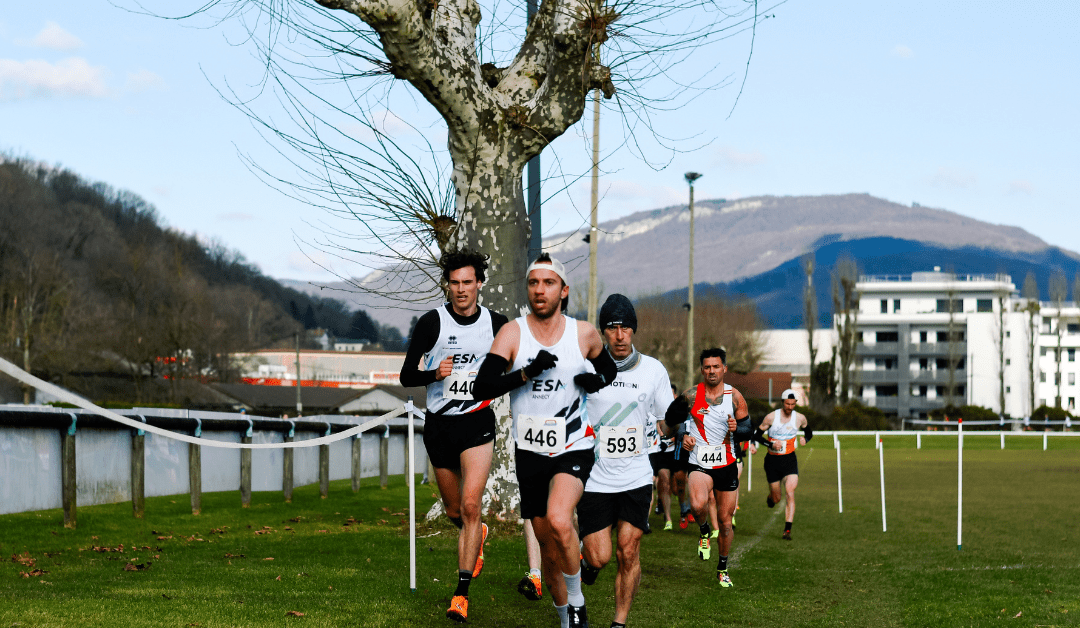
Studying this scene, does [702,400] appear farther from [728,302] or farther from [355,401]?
[728,302]

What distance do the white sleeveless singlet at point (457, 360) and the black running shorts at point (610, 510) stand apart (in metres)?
1.25

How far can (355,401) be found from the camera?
9225 centimetres

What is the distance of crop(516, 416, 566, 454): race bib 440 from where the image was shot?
6.59 meters

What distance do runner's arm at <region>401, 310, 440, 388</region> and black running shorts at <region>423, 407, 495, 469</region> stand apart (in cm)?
33

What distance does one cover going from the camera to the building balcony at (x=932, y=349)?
11231 centimetres

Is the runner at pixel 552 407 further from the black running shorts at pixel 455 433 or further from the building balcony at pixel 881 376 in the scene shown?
the building balcony at pixel 881 376

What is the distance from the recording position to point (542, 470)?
661 centimetres

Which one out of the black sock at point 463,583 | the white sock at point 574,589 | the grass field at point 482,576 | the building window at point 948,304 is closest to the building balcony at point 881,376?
the building window at point 948,304

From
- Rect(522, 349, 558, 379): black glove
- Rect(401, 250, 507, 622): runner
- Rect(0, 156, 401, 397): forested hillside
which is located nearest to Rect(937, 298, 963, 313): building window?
Rect(0, 156, 401, 397): forested hillside

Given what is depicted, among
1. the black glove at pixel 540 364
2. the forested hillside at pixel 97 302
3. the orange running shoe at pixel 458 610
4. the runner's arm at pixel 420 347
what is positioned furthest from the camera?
the forested hillside at pixel 97 302

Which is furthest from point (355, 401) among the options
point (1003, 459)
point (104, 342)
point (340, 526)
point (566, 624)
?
point (566, 624)

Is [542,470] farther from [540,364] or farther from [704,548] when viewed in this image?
[704,548]

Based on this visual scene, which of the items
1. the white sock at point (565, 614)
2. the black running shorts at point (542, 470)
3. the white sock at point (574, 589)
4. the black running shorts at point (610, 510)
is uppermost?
the black running shorts at point (542, 470)

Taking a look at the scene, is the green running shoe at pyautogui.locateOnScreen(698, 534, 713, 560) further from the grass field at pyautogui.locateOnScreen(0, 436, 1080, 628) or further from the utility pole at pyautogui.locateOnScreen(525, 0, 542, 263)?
the utility pole at pyautogui.locateOnScreen(525, 0, 542, 263)
